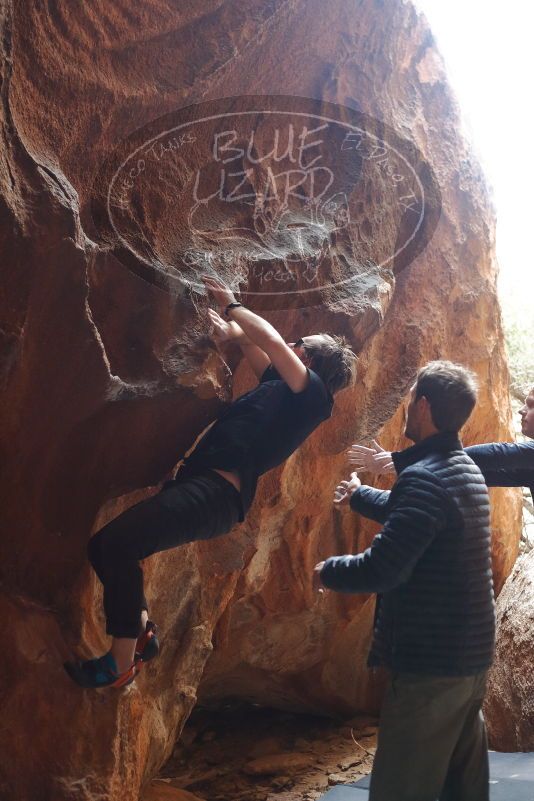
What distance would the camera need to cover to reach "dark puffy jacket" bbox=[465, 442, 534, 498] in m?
3.58

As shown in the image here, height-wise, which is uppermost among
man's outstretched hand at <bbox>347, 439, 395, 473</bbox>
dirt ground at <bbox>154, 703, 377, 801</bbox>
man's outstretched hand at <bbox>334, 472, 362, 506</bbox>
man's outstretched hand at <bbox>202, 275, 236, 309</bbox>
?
man's outstretched hand at <bbox>202, 275, 236, 309</bbox>

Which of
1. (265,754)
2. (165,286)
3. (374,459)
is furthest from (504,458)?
(265,754)

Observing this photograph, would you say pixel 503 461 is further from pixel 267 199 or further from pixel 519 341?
pixel 519 341

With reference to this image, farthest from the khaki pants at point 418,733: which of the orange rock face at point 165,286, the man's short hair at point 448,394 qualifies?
the orange rock face at point 165,286

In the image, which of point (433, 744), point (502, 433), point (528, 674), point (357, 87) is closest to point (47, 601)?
point (433, 744)

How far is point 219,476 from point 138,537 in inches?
15.5

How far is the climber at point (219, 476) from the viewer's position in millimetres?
2863

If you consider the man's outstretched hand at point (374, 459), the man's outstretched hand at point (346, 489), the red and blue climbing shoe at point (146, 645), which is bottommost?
the red and blue climbing shoe at point (146, 645)

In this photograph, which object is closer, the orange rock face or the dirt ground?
the orange rock face

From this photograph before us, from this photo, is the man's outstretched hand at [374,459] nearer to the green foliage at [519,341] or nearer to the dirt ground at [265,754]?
the dirt ground at [265,754]

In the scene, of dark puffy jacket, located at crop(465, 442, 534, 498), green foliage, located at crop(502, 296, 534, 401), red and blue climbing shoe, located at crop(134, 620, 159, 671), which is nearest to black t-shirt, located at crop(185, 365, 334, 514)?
red and blue climbing shoe, located at crop(134, 620, 159, 671)

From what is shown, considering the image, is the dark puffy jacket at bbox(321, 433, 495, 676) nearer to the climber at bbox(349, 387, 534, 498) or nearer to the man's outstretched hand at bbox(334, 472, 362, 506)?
the man's outstretched hand at bbox(334, 472, 362, 506)

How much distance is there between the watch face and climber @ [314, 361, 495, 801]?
1.45m

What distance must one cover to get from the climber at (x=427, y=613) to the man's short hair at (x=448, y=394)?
0.54 feet
